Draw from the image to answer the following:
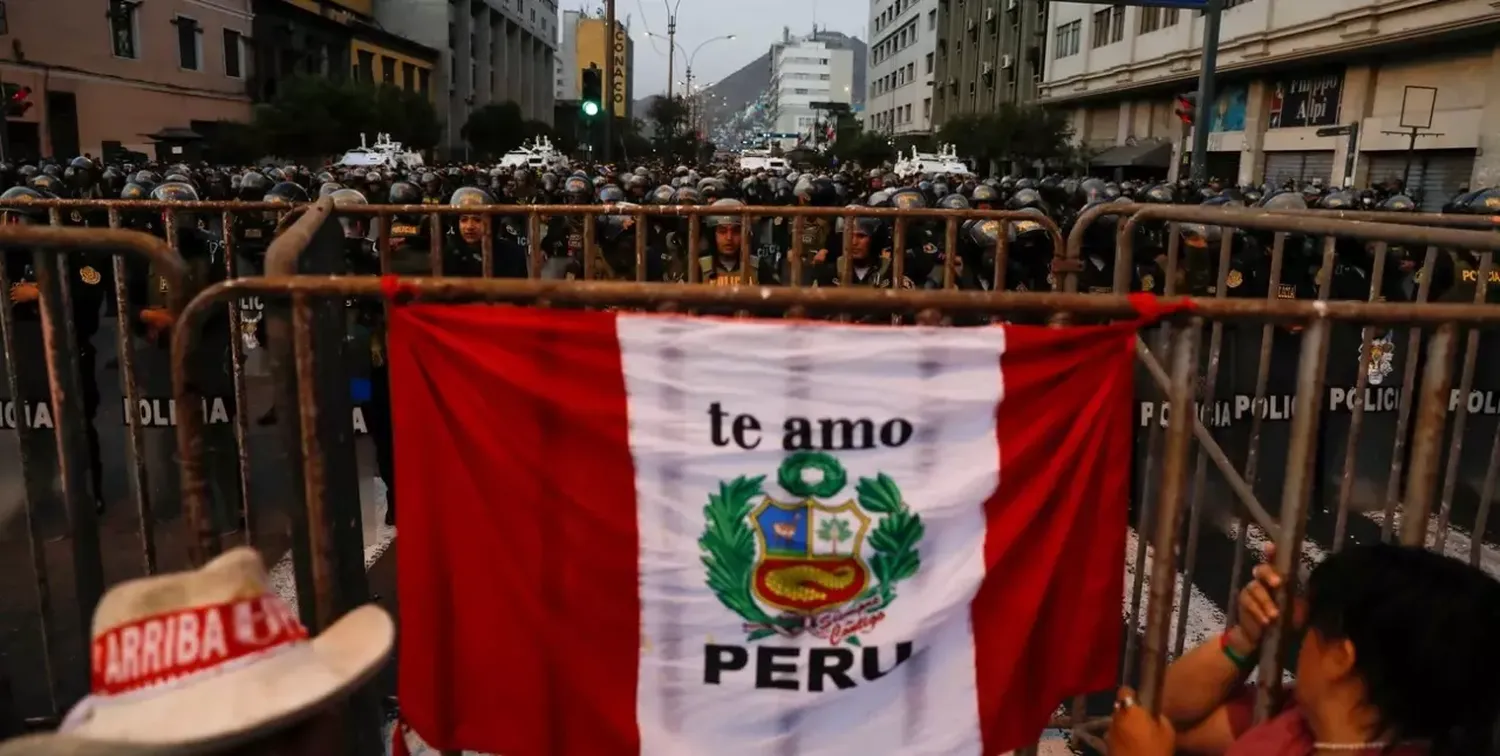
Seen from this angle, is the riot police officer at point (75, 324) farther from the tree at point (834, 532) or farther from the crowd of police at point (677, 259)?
the tree at point (834, 532)

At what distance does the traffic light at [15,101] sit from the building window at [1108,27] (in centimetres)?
4027

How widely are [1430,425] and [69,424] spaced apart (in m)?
3.23

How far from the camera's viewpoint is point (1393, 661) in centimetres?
201

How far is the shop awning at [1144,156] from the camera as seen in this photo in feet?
146

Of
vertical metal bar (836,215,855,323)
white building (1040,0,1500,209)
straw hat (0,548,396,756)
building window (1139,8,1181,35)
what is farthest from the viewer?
building window (1139,8,1181,35)

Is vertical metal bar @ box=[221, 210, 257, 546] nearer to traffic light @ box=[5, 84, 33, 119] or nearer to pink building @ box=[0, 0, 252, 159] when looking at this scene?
traffic light @ box=[5, 84, 33, 119]

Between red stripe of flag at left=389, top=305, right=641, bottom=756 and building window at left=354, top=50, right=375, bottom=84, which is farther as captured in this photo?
building window at left=354, top=50, right=375, bottom=84

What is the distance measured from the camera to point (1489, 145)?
1013 inches

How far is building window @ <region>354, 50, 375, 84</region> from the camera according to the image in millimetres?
63438

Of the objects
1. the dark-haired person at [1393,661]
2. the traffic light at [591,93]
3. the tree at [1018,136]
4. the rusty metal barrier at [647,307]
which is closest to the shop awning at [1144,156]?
the tree at [1018,136]

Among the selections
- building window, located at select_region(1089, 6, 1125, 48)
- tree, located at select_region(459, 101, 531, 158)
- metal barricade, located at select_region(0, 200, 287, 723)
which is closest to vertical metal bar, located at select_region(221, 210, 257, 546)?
metal barricade, located at select_region(0, 200, 287, 723)

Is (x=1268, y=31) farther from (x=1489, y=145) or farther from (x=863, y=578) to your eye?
(x=863, y=578)

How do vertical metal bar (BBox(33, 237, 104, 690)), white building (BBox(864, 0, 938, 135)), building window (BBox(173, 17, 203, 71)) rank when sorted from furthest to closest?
1. white building (BBox(864, 0, 938, 135))
2. building window (BBox(173, 17, 203, 71))
3. vertical metal bar (BBox(33, 237, 104, 690))

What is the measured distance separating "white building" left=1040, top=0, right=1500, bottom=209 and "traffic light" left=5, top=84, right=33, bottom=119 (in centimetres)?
3369
